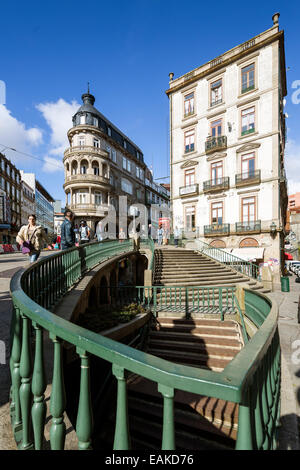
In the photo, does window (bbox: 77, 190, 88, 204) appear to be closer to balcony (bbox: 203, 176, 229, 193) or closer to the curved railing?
balcony (bbox: 203, 176, 229, 193)

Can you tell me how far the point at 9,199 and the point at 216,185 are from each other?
35.9 metres

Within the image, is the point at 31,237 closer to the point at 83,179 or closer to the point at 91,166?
the point at 83,179

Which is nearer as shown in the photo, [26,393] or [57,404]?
[57,404]

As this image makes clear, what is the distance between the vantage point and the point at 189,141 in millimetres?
25703

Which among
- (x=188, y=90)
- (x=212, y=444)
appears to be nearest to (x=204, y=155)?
(x=188, y=90)

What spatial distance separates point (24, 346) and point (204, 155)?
25308mm

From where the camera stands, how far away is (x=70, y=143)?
33062 millimetres

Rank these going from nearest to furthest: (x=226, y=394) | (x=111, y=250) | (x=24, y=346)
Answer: (x=226, y=394) < (x=24, y=346) < (x=111, y=250)

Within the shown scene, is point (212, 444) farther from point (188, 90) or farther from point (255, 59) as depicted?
point (188, 90)

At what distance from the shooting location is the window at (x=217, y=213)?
75.6ft

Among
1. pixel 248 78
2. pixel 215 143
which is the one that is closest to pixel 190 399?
pixel 215 143

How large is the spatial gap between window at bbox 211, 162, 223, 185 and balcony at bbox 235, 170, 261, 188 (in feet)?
5.83

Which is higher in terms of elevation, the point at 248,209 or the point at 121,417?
the point at 248,209

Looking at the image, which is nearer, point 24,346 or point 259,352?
point 259,352
